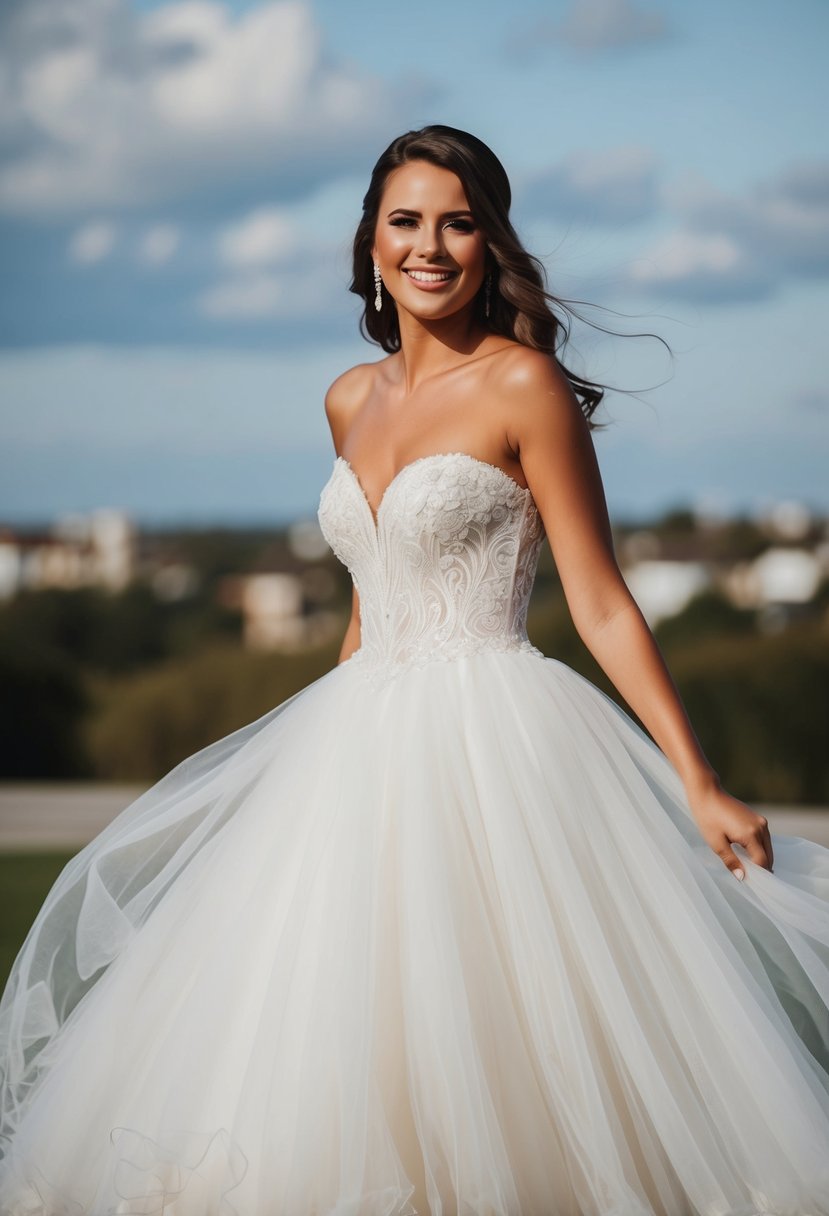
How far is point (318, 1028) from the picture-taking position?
8.76 feet

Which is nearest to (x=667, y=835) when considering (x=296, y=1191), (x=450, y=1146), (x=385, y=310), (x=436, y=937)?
(x=436, y=937)

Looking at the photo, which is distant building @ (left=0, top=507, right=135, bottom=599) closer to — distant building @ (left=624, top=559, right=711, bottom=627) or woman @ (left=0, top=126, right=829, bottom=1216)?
distant building @ (left=624, top=559, right=711, bottom=627)

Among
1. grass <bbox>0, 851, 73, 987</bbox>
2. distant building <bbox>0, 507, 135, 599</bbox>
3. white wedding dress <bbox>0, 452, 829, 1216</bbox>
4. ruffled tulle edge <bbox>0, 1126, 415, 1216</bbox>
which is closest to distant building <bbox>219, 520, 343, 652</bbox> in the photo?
distant building <bbox>0, 507, 135, 599</bbox>

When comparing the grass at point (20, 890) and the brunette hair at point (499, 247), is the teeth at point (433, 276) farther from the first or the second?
the grass at point (20, 890)

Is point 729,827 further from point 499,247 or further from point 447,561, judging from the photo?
point 499,247

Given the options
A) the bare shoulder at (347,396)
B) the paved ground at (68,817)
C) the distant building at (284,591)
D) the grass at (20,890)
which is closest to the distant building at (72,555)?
the distant building at (284,591)

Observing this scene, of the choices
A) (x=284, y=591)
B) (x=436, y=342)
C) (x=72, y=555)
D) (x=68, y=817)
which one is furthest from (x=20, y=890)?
(x=72, y=555)

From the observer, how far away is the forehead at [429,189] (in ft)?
10.9

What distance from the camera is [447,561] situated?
3.24 meters

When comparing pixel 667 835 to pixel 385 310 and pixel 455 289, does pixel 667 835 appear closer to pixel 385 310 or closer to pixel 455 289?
pixel 455 289

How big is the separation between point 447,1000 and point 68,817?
765cm

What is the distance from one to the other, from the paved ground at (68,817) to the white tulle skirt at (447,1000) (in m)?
5.52

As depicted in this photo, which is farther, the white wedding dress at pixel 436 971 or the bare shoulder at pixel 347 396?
the bare shoulder at pixel 347 396

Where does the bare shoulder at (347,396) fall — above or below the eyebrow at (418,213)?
below
